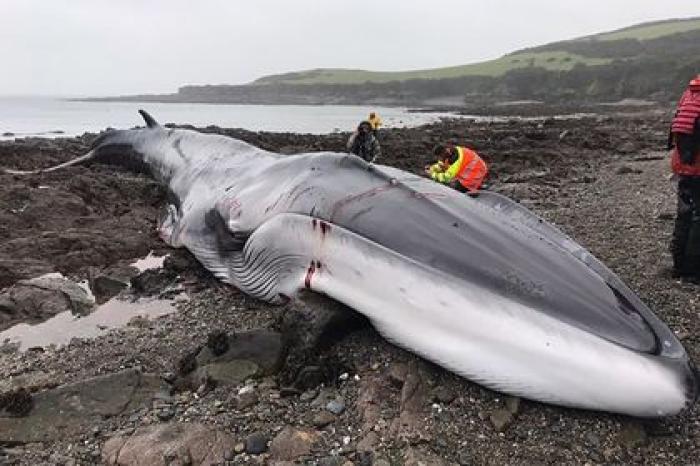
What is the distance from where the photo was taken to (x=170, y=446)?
3883 millimetres

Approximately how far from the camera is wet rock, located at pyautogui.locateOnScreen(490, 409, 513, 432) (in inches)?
152

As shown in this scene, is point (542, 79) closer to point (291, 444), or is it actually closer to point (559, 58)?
point (559, 58)

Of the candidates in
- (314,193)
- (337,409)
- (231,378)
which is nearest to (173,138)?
(314,193)

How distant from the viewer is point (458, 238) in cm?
454

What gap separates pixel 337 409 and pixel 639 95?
7246cm

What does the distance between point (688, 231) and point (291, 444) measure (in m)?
4.42

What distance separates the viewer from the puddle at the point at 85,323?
19.8 ft

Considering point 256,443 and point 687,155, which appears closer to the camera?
point 256,443

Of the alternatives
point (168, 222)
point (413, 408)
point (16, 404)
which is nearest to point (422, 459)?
point (413, 408)

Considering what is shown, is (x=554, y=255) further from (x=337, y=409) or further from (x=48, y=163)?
(x=48, y=163)

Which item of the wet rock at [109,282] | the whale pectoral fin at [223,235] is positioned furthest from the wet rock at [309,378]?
the wet rock at [109,282]

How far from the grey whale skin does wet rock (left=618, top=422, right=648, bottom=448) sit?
16cm

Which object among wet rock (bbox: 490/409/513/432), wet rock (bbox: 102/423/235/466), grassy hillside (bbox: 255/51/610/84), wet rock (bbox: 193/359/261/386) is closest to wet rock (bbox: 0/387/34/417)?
wet rock (bbox: 102/423/235/466)

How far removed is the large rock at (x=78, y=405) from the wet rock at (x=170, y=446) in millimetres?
415
